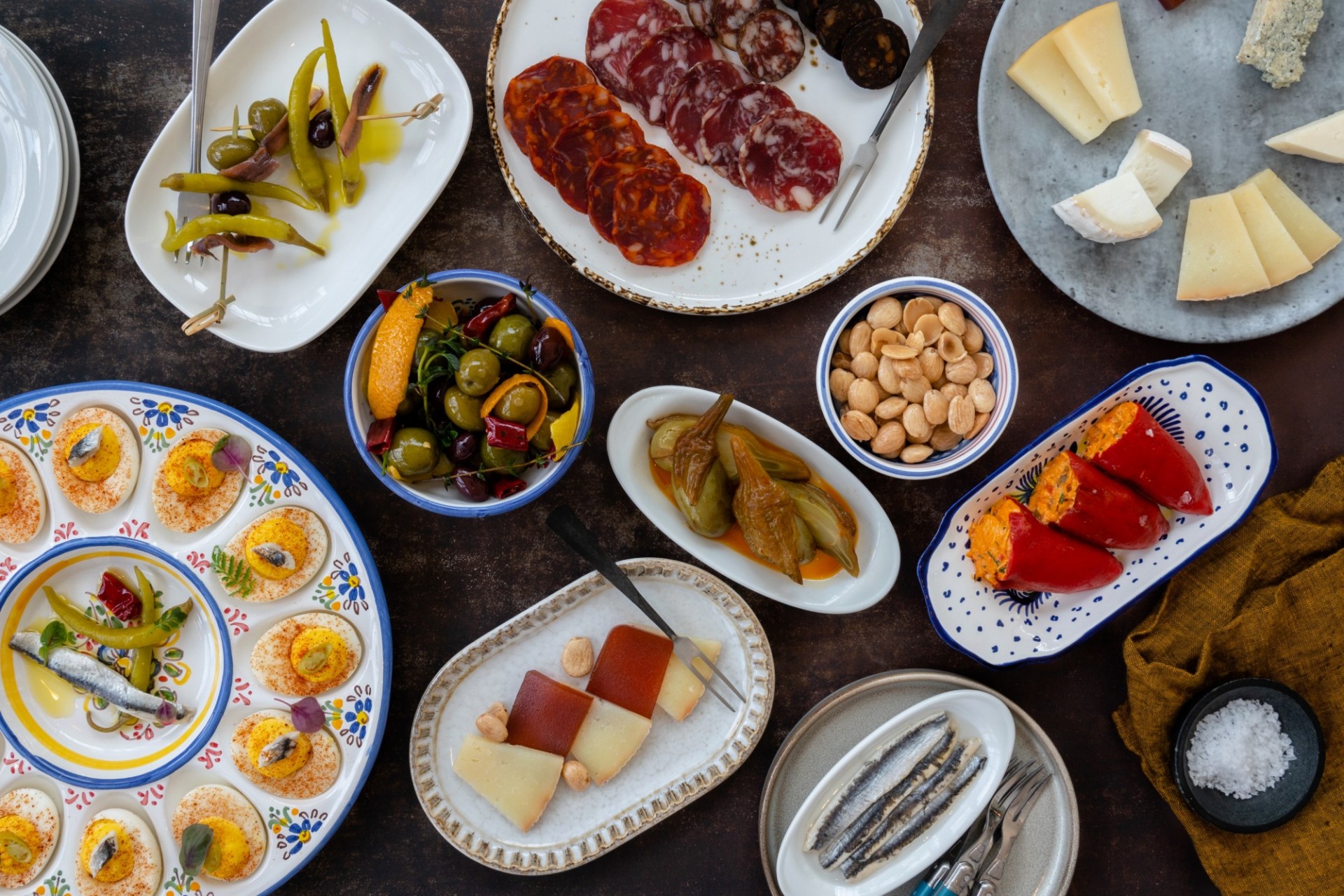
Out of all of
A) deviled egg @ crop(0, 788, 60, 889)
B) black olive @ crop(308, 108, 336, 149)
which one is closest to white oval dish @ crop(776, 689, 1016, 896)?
deviled egg @ crop(0, 788, 60, 889)

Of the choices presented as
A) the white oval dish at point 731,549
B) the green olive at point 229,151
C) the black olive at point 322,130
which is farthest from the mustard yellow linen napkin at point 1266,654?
the green olive at point 229,151

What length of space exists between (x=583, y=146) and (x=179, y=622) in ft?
3.63

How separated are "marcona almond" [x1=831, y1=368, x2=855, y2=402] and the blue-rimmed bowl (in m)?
0.43

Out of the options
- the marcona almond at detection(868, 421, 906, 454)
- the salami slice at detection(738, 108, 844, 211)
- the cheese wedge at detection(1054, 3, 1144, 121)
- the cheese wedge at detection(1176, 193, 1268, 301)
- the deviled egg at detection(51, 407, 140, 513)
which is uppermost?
the cheese wedge at detection(1054, 3, 1144, 121)

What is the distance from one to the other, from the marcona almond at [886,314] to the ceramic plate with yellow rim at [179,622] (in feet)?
3.24

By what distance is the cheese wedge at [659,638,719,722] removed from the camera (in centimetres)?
145

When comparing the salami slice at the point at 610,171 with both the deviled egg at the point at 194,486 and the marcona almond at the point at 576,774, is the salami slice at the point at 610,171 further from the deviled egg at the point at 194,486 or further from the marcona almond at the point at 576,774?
the marcona almond at the point at 576,774

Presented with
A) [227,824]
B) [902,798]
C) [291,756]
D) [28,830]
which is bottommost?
[28,830]

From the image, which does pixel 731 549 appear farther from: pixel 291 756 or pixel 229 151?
pixel 229 151

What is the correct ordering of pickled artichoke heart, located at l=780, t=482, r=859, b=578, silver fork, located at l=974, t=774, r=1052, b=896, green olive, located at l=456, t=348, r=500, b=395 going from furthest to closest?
silver fork, located at l=974, t=774, r=1052, b=896
pickled artichoke heart, located at l=780, t=482, r=859, b=578
green olive, located at l=456, t=348, r=500, b=395

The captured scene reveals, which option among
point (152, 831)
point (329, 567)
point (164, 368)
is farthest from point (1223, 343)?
point (152, 831)

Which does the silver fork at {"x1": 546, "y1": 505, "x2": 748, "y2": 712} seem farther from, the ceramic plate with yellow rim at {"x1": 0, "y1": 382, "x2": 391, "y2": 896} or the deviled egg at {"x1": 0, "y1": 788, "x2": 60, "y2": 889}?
the deviled egg at {"x1": 0, "y1": 788, "x2": 60, "y2": 889}

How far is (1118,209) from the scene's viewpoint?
134 centimetres

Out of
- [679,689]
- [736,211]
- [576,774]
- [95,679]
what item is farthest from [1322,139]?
[95,679]
